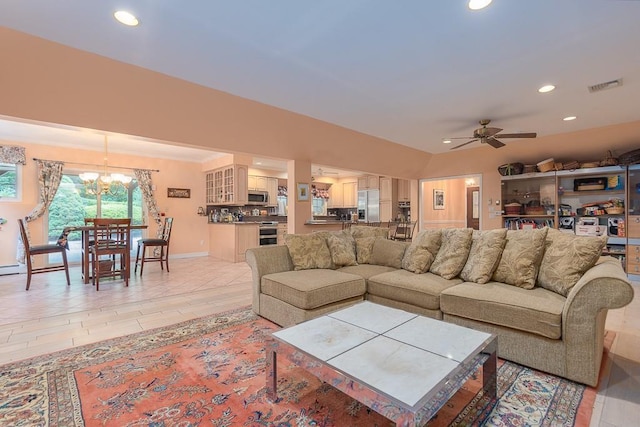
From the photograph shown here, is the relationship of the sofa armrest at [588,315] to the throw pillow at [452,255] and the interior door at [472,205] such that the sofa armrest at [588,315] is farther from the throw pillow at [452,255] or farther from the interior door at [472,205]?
the interior door at [472,205]

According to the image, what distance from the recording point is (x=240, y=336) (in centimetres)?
263

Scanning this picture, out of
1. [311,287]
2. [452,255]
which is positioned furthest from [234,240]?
[452,255]

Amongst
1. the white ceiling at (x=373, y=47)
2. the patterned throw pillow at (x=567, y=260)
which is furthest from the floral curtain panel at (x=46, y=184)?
the patterned throw pillow at (x=567, y=260)

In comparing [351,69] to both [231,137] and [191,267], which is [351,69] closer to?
[231,137]

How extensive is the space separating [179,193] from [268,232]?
2.38m

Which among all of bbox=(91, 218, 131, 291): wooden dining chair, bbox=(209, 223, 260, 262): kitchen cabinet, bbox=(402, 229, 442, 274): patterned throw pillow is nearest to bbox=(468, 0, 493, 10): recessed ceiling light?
bbox=(402, 229, 442, 274): patterned throw pillow

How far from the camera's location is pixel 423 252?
307 centimetres

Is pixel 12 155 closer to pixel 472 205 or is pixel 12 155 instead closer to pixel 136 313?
pixel 136 313

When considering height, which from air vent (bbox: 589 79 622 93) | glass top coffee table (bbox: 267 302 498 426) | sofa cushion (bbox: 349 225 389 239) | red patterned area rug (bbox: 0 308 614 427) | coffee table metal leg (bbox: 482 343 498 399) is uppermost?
air vent (bbox: 589 79 622 93)

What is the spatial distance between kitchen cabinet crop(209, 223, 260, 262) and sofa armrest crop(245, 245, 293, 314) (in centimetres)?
335

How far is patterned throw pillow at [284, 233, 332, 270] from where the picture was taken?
3273 millimetres

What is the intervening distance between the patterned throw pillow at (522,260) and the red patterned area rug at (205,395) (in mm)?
707

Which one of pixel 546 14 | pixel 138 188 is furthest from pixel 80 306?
pixel 546 14

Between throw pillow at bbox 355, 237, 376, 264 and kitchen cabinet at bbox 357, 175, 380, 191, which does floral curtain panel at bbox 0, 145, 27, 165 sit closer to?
throw pillow at bbox 355, 237, 376, 264
